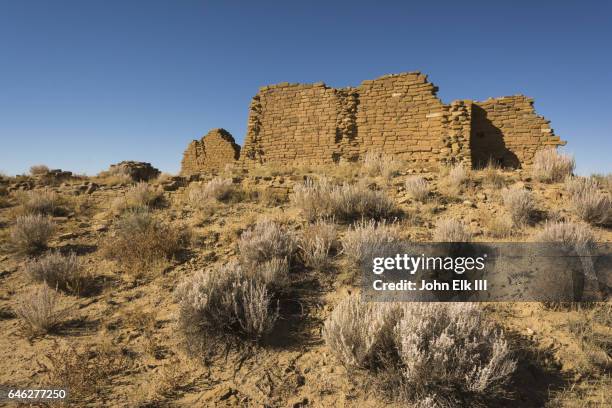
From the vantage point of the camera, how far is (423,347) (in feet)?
9.12

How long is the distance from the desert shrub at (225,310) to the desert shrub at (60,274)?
1.89 metres

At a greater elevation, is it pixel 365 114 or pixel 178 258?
pixel 365 114

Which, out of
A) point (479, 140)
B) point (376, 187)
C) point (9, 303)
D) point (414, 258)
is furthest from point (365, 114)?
point (9, 303)

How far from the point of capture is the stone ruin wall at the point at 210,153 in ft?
60.7

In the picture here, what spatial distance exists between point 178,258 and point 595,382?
5011 millimetres

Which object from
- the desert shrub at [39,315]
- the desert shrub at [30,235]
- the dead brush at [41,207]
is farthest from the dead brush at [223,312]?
the dead brush at [41,207]

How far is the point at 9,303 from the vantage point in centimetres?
447

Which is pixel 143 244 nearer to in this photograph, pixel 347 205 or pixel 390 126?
pixel 347 205

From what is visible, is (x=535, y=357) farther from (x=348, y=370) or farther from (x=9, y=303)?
(x=9, y=303)

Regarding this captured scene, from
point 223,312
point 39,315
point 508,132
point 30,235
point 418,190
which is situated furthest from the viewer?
point 508,132

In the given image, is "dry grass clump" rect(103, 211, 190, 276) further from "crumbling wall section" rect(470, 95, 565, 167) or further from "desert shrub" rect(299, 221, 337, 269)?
"crumbling wall section" rect(470, 95, 565, 167)

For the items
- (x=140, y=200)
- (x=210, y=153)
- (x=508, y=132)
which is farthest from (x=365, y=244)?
(x=210, y=153)

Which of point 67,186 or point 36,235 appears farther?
point 67,186

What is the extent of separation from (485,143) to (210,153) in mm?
13611
